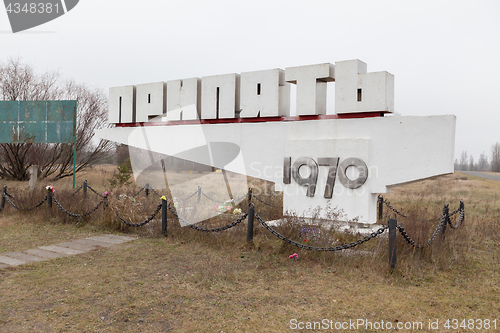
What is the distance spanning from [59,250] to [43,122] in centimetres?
777

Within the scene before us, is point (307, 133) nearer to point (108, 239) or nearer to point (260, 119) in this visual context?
point (260, 119)

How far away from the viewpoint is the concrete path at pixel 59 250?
20.6 feet

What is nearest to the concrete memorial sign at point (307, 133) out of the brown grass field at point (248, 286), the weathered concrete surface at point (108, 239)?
the brown grass field at point (248, 286)

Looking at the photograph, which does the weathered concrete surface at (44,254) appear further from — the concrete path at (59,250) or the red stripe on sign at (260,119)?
the red stripe on sign at (260,119)

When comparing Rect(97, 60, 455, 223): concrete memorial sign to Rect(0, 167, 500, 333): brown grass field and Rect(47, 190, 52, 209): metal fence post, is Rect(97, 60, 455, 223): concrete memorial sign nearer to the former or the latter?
Rect(0, 167, 500, 333): brown grass field

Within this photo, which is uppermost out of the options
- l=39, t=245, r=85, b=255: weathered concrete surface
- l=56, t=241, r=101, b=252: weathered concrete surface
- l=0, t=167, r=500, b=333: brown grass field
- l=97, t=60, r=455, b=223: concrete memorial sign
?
l=97, t=60, r=455, b=223: concrete memorial sign

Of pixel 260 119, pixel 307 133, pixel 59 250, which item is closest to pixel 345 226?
pixel 307 133

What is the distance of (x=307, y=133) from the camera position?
26.0 feet

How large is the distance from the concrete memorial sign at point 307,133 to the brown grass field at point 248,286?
1055mm

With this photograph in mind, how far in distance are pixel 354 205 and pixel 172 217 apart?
13.3ft

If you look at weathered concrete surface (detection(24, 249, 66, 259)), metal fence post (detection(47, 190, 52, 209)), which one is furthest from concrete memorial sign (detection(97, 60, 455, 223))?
weathered concrete surface (detection(24, 249, 66, 259))

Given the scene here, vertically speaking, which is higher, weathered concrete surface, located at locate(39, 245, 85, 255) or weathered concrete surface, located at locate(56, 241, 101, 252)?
weathered concrete surface, located at locate(56, 241, 101, 252)

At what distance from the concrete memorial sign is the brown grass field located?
3.46 ft

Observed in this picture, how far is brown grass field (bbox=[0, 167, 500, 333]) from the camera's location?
3943 mm
